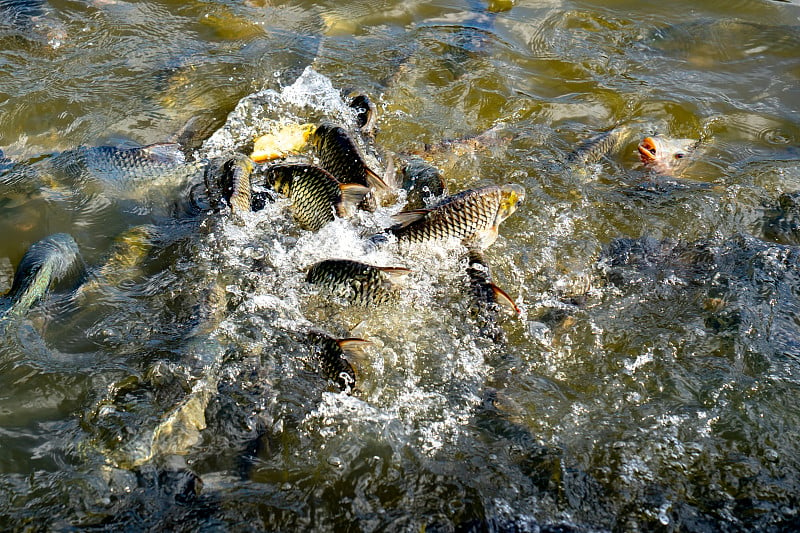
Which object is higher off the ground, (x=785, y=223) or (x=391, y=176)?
(x=391, y=176)

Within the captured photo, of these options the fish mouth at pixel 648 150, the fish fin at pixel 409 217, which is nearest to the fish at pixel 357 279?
the fish fin at pixel 409 217

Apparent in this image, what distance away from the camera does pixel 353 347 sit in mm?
2723

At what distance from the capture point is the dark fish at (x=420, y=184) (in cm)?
373

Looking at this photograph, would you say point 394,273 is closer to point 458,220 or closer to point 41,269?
point 458,220

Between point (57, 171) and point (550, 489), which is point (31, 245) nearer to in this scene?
point (57, 171)

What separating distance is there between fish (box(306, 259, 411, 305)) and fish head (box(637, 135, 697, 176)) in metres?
2.33

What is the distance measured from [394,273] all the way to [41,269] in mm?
1850

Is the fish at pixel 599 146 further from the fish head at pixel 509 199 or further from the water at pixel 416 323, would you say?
the fish head at pixel 509 199

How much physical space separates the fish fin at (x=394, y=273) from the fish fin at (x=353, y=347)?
13.8 inches

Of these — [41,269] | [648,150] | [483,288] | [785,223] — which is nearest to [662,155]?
[648,150]

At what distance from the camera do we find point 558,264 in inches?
135

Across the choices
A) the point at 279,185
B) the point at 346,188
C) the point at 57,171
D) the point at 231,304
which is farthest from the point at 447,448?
the point at 57,171

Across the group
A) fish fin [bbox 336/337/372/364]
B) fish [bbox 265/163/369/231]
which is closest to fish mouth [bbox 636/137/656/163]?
fish [bbox 265/163/369/231]

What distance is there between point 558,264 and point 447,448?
1422mm
